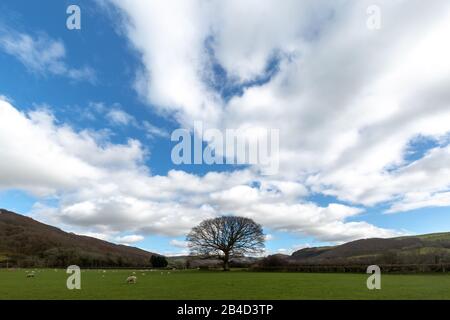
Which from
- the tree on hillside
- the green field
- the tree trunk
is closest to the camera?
the green field

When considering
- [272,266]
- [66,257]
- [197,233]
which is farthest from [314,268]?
[66,257]

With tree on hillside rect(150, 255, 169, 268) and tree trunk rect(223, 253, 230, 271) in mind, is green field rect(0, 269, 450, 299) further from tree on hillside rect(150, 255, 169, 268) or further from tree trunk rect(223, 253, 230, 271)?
tree on hillside rect(150, 255, 169, 268)

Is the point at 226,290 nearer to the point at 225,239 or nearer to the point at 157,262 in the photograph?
the point at 225,239

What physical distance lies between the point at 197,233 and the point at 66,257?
64.4m

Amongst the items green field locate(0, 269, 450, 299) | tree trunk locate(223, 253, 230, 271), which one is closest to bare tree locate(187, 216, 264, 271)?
tree trunk locate(223, 253, 230, 271)

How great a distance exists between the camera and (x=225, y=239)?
87.8m

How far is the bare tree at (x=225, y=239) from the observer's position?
86438 millimetres

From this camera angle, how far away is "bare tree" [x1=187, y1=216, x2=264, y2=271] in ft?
284

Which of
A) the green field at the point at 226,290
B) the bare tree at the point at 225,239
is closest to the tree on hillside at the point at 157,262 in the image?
the bare tree at the point at 225,239

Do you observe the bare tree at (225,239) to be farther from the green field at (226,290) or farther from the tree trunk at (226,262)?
the green field at (226,290)

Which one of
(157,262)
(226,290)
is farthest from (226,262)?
(226,290)
